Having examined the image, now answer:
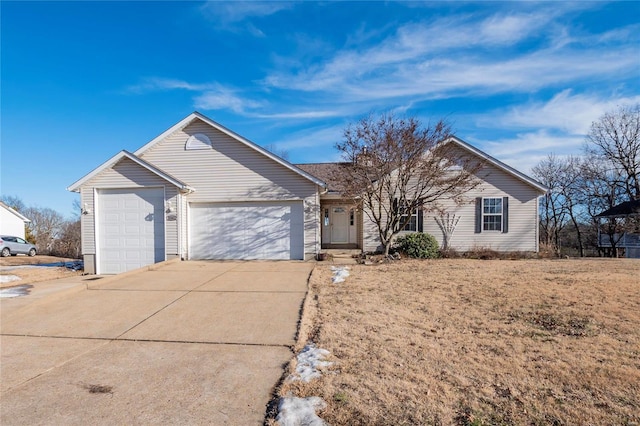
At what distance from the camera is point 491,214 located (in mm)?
14117

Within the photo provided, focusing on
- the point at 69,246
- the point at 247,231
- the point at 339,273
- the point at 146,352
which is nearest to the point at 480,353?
the point at 146,352

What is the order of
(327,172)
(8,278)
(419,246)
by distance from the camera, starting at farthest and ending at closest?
(327,172), (419,246), (8,278)

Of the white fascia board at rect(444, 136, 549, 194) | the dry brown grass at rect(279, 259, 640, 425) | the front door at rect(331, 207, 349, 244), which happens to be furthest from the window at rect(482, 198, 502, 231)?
the dry brown grass at rect(279, 259, 640, 425)

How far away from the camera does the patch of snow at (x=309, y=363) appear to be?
135 inches

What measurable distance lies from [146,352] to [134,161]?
9394mm

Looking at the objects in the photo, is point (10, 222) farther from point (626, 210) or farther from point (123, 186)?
point (626, 210)

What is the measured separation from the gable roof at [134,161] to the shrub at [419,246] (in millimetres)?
8520

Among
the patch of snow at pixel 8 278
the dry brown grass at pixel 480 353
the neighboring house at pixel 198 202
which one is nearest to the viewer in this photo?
the dry brown grass at pixel 480 353

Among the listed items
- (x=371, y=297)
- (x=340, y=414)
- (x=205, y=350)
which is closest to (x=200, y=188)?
(x=371, y=297)

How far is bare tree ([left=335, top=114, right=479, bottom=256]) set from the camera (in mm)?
12164

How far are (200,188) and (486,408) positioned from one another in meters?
11.8

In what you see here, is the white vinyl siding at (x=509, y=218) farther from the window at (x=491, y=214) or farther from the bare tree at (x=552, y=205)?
the bare tree at (x=552, y=205)

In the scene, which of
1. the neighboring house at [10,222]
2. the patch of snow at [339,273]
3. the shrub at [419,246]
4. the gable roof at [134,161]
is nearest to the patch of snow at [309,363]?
the patch of snow at [339,273]

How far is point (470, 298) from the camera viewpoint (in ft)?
21.7
